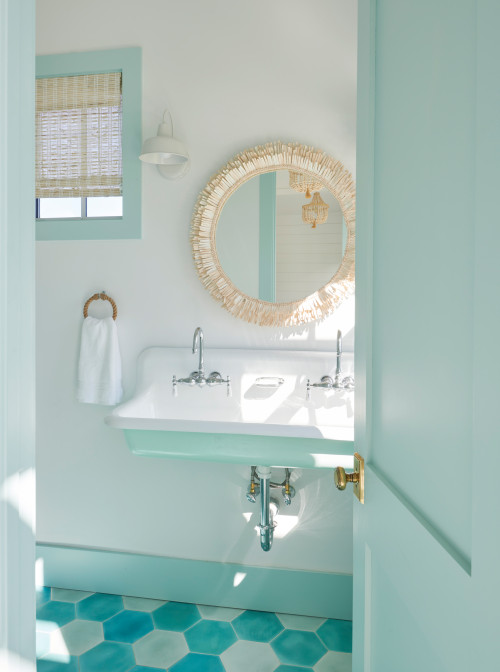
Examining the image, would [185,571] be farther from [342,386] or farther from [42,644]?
[342,386]

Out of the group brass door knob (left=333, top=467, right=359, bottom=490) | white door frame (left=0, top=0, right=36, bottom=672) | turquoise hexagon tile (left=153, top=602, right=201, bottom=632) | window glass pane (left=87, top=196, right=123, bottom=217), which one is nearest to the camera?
white door frame (left=0, top=0, right=36, bottom=672)

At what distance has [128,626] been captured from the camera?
2.11 meters

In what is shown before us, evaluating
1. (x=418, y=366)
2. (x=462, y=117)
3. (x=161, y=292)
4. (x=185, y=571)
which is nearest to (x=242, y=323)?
(x=161, y=292)

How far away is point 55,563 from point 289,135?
2118mm

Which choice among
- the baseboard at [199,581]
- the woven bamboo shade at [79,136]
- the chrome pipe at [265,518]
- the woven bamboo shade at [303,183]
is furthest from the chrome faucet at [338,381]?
the woven bamboo shade at [79,136]

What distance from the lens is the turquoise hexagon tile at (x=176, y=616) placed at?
2111 millimetres

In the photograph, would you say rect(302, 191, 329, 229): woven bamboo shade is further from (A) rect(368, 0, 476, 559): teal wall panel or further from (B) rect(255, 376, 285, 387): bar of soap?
(A) rect(368, 0, 476, 559): teal wall panel

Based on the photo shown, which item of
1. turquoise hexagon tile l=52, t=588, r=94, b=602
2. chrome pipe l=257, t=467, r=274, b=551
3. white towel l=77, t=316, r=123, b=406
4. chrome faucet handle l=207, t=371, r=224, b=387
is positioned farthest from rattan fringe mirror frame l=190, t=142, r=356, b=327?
turquoise hexagon tile l=52, t=588, r=94, b=602

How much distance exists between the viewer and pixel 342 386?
6.79 ft

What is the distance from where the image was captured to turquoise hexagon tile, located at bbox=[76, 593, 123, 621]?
85.4 inches

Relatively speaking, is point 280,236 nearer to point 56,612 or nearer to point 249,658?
point 249,658

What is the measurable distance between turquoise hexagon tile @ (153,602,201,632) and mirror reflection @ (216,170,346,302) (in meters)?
1.33

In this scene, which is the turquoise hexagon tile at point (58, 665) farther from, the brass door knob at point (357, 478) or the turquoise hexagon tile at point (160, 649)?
the brass door knob at point (357, 478)

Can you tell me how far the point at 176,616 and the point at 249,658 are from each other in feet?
1.30
